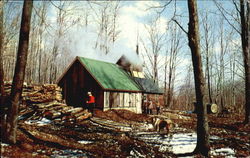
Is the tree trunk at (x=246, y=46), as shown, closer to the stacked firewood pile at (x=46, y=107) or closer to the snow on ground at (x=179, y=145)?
the snow on ground at (x=179, y=145)

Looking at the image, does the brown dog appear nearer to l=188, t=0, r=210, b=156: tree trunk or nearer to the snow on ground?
the snow on ground

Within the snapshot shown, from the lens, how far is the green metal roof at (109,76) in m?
19.6

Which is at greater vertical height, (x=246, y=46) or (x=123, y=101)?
(x=246, y=46)

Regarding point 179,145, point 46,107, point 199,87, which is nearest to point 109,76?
point 46,107

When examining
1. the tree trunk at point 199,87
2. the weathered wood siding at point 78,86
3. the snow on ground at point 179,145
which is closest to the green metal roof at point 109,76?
the weathered wood siding at point 78,86

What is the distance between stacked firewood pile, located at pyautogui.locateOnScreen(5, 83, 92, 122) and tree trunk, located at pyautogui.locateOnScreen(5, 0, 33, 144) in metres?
7.78

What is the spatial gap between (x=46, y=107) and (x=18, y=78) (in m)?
9.38

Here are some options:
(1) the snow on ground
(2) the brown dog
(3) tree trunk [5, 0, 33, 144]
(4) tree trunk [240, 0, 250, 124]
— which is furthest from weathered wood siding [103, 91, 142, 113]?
(3) tree trunk [5, 0, 33, 144]

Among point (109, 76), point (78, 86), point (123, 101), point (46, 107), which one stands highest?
point (109, 76)

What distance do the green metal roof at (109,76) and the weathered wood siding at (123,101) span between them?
682 millimetres

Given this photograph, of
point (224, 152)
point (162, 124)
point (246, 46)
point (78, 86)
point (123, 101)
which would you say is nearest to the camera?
point (224, 152)

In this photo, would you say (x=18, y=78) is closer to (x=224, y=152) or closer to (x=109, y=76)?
(x=224, y=152)

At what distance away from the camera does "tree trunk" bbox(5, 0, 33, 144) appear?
6.59 metres

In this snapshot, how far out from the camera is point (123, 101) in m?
21.1
